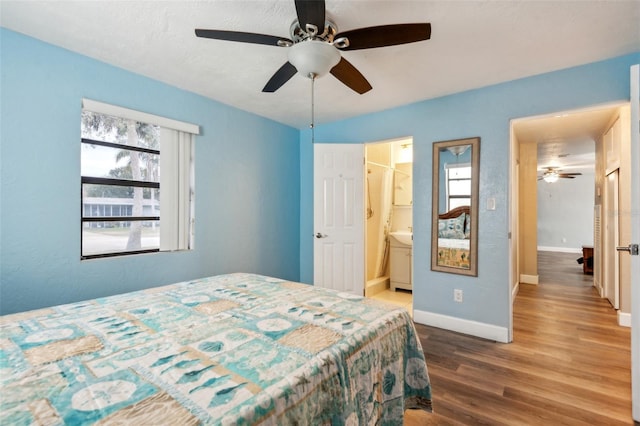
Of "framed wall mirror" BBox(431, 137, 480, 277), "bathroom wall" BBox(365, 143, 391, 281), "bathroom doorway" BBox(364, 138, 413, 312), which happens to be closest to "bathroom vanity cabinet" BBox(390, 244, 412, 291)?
"bathroom doorway" BBox(364, 138, 413, 312)

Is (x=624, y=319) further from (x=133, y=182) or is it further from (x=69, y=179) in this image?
(x=69, y=179)

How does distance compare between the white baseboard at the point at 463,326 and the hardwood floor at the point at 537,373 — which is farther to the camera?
the white baseboard at the point at 463,326

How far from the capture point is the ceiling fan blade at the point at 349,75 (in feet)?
6.37

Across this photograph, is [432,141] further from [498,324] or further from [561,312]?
[561,312]

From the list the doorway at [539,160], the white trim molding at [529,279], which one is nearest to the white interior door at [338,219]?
the doorway at [539,160]

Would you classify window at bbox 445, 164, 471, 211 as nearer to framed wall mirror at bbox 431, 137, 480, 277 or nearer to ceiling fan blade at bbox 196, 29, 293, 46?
framed wall mirror at bbox 431, 137, 480, 277

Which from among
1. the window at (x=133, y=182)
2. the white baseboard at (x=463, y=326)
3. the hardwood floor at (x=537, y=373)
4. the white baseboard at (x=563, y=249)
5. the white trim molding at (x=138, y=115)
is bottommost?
the hardwood floor at (x=537, y=373)

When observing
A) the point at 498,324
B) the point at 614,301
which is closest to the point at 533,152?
the point at 614,301

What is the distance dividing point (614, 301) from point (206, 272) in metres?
4.99

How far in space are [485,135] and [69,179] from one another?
365 cm

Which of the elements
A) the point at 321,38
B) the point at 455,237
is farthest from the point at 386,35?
the point at 455,237

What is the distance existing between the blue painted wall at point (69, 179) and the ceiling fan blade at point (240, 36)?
142 centimetres

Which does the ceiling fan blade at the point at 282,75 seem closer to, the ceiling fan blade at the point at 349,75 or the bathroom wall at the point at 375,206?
the ceiling fan blade at the point at 349,75

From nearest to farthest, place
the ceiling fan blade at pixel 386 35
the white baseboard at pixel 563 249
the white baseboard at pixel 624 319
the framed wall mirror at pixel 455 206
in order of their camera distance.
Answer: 1. the ceiling fan blade at pixel 386 35
2. the framed wall mirror at pixel 455 206
3. the white baseboard at pixel 624 319
4. the white baseboard at pixel 563 249
